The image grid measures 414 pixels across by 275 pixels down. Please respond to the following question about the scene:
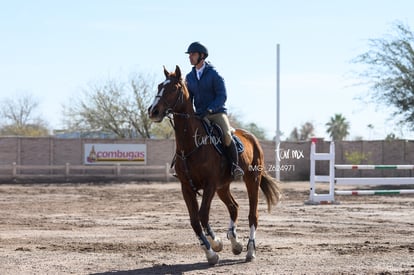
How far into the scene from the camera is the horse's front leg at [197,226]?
9.25m

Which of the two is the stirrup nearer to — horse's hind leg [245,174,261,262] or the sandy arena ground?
horse's hind leg [245,174,261,262]

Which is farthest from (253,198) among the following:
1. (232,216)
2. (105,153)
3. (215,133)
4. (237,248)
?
(105,153)

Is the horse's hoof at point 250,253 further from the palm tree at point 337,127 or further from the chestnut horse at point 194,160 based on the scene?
the palm tree at point 337,127

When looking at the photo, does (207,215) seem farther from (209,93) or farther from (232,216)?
(209,93)

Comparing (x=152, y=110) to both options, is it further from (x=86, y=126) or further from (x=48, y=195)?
(x=86, y=126)

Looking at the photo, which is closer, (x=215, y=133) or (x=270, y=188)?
(x=215, y=133)

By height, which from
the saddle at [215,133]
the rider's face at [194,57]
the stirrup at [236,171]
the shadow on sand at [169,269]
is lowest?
the shadow on sand at [169,269]

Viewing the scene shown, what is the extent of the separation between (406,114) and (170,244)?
27.7 m

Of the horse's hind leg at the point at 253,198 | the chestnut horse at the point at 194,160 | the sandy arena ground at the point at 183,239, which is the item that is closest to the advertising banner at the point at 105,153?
the sandy arena ground at the point at 183,239

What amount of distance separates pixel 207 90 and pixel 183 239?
3.25m

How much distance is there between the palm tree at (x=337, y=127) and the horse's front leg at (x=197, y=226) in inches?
2677

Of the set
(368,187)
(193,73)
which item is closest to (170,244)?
(193,73)

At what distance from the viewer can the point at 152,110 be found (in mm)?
8922

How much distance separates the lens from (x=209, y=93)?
10086 millimetres
